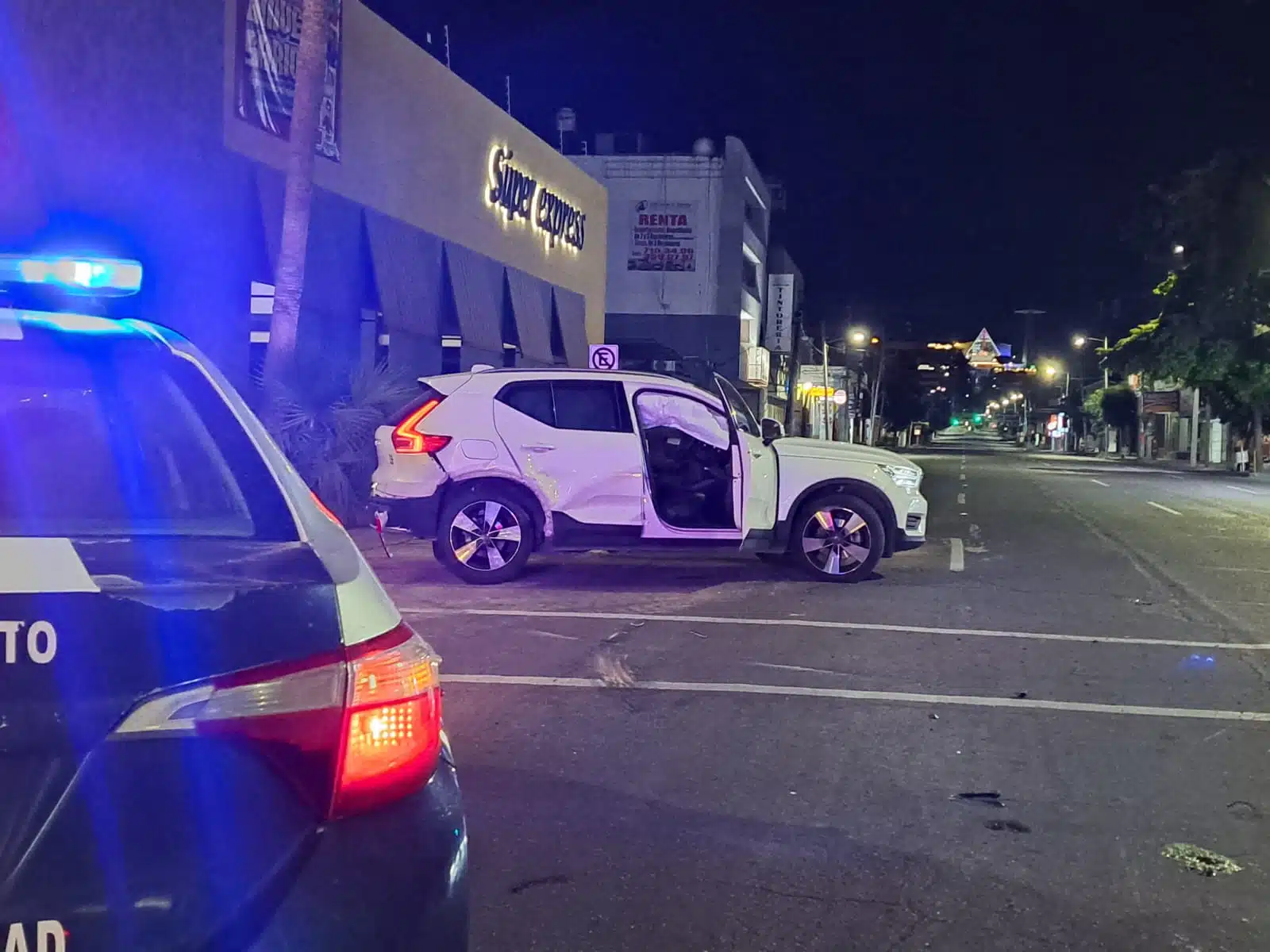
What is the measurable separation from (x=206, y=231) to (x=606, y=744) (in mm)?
12059

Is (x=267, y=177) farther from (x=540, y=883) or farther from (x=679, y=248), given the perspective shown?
(x=679, y=248)

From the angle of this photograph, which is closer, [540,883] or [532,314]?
[540,883]

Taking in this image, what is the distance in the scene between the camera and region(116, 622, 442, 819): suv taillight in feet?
7.07

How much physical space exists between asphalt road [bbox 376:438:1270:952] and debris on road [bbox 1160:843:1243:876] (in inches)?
2.4

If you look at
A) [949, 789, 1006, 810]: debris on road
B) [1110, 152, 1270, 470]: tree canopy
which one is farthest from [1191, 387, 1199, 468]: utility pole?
[949, 789, 1006, 810]: debris on road

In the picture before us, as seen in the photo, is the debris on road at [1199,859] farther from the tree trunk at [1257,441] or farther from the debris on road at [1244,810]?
the tree trunk at [1257,441]

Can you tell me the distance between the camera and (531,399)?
11.4m

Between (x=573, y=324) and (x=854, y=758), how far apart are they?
95.1 ft

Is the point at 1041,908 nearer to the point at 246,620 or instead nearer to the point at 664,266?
the point at 246,620

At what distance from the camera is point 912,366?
3671 inches

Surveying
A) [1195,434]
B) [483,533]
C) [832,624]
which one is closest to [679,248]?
[1195,434]

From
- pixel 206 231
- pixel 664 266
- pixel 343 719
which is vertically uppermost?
pixel 664 266

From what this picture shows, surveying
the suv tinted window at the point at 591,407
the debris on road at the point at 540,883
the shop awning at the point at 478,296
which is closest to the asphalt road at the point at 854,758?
the debris on road at the point at 540,883

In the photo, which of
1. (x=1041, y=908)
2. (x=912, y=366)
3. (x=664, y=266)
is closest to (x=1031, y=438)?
(x=912, y=366)
